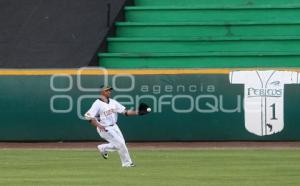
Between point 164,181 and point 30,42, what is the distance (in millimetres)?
15737

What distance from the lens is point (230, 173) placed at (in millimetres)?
15703

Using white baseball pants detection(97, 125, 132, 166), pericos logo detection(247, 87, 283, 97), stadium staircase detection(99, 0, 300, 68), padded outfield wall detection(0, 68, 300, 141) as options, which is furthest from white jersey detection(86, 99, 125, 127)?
stadium staircase detection(99, 0, 300, 68)

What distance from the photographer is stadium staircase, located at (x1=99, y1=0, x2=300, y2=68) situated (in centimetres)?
2741

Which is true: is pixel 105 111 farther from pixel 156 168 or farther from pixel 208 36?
pixel 208 36

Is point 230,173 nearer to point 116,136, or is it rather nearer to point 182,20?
point 116,136

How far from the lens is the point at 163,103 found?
Answer: 2480cm

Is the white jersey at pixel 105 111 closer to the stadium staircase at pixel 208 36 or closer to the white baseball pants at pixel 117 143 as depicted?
the white baseball pants at pixel 117 143

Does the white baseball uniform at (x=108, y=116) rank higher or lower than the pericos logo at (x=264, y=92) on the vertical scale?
higher

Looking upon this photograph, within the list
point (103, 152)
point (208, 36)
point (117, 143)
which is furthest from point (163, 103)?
point (117, 143)

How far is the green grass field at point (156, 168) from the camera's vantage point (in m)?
14.3

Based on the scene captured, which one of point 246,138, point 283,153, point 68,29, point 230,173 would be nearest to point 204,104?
point 246,138

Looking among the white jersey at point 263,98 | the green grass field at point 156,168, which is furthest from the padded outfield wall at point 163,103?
the green grass field at point 156,168

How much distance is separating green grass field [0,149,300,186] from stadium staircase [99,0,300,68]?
17.7 ft

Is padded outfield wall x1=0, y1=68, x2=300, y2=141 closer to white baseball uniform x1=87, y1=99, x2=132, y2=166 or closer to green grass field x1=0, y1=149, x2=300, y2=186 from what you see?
green grass field x1=0, y1=149, x2=300, y2=186
